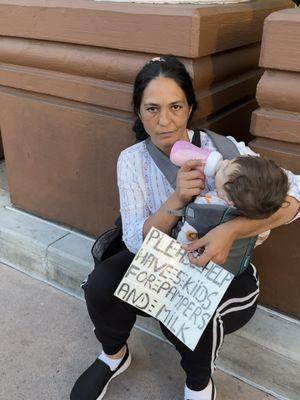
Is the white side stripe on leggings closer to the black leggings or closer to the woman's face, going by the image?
the black leggings

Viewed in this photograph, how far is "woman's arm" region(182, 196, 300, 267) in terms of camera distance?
1685mm

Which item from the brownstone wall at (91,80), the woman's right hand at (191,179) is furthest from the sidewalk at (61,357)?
the woman's right hand at (191,179)

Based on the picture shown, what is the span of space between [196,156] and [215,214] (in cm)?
21

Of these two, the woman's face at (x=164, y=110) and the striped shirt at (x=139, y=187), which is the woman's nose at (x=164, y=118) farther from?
the striped shirt at (x=139, y=187)

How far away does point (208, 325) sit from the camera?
175 centimetres

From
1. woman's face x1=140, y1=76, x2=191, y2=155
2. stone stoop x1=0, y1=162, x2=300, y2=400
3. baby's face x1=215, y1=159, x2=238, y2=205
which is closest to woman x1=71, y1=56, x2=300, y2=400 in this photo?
woman's face x1=140, y1=76, x2=191, y2=155

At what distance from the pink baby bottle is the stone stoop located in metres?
0.93

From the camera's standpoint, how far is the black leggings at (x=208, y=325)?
1.80 metres

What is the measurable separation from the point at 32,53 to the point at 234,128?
1.18m

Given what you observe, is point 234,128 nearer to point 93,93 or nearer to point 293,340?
point 93,93

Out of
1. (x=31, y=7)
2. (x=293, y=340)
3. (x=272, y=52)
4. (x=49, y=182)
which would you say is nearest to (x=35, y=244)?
(x=49, y=182)

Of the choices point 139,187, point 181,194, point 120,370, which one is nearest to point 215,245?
point 181,194

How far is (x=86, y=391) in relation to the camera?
206 cm

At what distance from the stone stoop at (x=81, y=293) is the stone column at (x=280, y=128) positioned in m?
0.15
